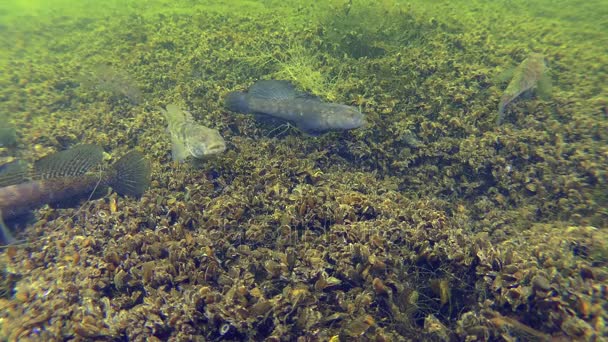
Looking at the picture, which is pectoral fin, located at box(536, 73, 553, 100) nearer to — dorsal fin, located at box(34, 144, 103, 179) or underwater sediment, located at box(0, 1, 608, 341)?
underwater sediment, located at box(0, 1, 608, 341)

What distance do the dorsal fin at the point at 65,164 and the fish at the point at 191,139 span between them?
1.34 meters

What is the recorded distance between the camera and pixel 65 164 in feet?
16.5

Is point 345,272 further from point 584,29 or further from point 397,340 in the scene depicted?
point 584,29

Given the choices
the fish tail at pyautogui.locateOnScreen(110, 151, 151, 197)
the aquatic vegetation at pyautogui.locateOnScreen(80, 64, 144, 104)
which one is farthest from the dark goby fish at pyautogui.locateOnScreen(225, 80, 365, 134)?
the aquatic vegetation at pyautogui.locateOnScreen(80, 64, 144, 104)

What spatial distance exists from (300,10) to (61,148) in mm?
6988

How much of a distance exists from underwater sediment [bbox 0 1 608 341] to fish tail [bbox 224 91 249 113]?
171 millimetres

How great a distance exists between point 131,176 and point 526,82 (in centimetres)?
698

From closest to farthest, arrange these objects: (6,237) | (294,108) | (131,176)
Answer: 1. (6,237)
2. (131,176)
3. (294,108)

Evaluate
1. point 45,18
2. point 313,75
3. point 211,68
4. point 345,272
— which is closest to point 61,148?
point 211,68

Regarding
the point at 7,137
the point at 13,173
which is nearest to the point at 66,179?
the point at 13,173

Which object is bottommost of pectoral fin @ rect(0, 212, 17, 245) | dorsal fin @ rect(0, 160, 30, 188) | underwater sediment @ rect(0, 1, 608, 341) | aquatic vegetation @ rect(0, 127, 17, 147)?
pectoral fin @ rect(0, 212, 17, 245)

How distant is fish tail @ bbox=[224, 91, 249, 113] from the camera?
5.73 metres

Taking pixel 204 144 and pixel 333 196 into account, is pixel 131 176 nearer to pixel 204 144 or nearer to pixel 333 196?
pixel 204 144

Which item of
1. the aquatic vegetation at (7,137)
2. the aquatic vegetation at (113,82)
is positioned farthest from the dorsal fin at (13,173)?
the aquatic vegetation at (113,82)
